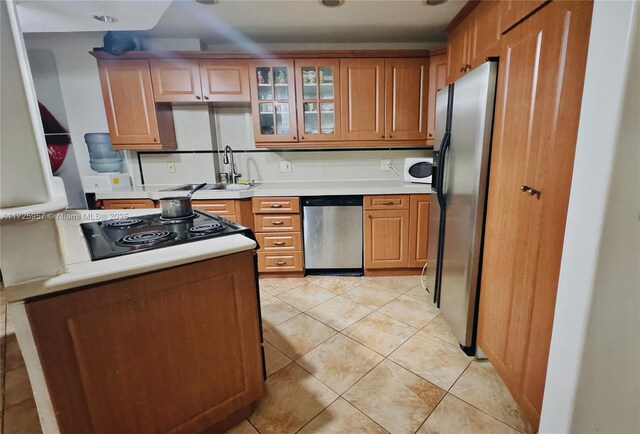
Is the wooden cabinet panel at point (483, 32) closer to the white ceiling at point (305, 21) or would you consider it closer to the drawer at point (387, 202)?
the white ceiling at point (305, 21)

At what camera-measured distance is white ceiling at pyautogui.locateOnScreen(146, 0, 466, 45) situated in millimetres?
2275

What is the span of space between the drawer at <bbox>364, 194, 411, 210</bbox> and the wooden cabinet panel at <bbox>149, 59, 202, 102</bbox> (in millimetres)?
1861

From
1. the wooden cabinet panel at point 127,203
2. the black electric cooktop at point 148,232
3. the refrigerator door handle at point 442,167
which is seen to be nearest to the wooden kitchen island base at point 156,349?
the black electric cooktop at point 148,232

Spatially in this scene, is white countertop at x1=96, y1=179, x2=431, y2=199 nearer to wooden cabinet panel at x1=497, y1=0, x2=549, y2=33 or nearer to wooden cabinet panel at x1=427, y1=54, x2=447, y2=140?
wooden cabinet panel at x1=427, y1=54, x2=447, y2=140

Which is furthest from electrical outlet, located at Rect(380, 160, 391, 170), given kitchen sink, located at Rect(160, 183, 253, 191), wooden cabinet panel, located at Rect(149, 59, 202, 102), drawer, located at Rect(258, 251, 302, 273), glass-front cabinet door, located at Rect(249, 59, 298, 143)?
wooden cabinet panel, located at Rect(149, 59, 202, 102)

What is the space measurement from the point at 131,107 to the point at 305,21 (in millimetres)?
1784

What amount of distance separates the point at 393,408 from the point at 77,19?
2.24 m

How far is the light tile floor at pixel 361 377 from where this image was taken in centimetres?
137

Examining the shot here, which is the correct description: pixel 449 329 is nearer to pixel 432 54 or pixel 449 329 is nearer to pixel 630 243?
pixel 630 243

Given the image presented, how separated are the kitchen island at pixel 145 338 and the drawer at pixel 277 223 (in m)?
1.56

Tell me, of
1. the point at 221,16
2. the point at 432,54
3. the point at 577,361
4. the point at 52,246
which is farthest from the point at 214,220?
the point at 432,54

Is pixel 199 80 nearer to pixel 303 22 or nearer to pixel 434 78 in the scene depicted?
pixel 303 22

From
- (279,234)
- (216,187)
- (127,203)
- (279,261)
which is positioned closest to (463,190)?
(279,234)

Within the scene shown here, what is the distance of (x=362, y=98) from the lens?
2836 mm
